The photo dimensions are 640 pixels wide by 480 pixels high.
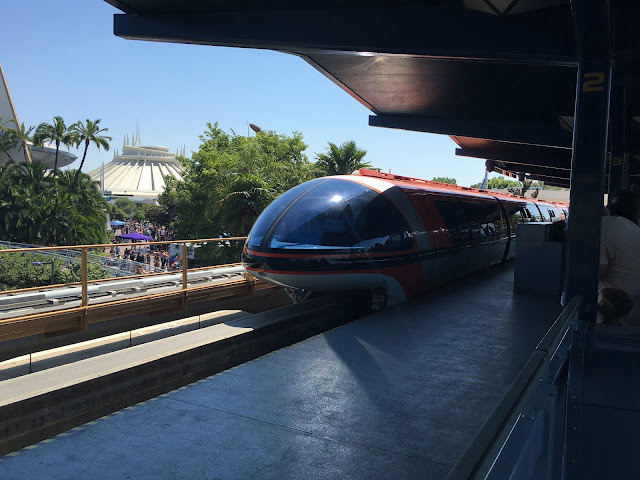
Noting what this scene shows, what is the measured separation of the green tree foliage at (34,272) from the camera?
8.68 m

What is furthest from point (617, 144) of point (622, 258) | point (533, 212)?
point (622, 258)

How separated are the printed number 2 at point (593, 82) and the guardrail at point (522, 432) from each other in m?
3.75

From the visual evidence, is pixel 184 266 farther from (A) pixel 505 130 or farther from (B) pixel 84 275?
(A) pixel 505 130

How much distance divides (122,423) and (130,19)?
6.96 metres

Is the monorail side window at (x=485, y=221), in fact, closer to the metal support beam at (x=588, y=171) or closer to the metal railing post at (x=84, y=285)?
the metal support beam at (x=588, y=171)

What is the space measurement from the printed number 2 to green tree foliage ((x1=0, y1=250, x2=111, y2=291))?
25.2 feet

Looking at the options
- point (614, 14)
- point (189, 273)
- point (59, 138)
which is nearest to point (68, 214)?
point (59, 138)

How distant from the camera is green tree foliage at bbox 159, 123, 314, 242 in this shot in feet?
81.5

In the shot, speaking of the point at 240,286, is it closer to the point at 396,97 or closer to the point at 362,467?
the point at 396,97

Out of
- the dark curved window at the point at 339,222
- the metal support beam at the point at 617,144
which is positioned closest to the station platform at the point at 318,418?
the dark curved window at the point at 339,222

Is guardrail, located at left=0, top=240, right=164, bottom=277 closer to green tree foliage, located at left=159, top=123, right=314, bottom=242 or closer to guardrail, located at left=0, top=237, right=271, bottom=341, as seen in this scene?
guardrail, located at left=0, top=237, right=271, bottom=341

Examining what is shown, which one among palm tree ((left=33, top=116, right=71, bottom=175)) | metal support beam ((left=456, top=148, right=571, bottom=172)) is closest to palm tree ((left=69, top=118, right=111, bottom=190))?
palm tree ((left=33, top=116, right=71, bottom=175))

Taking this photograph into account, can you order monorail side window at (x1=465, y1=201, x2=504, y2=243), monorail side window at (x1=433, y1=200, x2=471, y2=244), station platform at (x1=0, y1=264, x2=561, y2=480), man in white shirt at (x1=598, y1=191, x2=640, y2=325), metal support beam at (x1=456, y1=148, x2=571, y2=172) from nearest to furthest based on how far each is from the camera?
station platform at (x1=0, y1=264, x2=561, y2=480)
man in white shirt at (x1=598, y1=191, x2=640, y2=325)
monorail side window at (x1=433, y1=200, x2=471, y2=244)
monorail side window at (x1=465, y1=201, x2=504, y2=243)
metal support beam at (x1=456, y1=148, x2=571, y2=172)

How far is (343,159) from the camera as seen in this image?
41.6 meters
